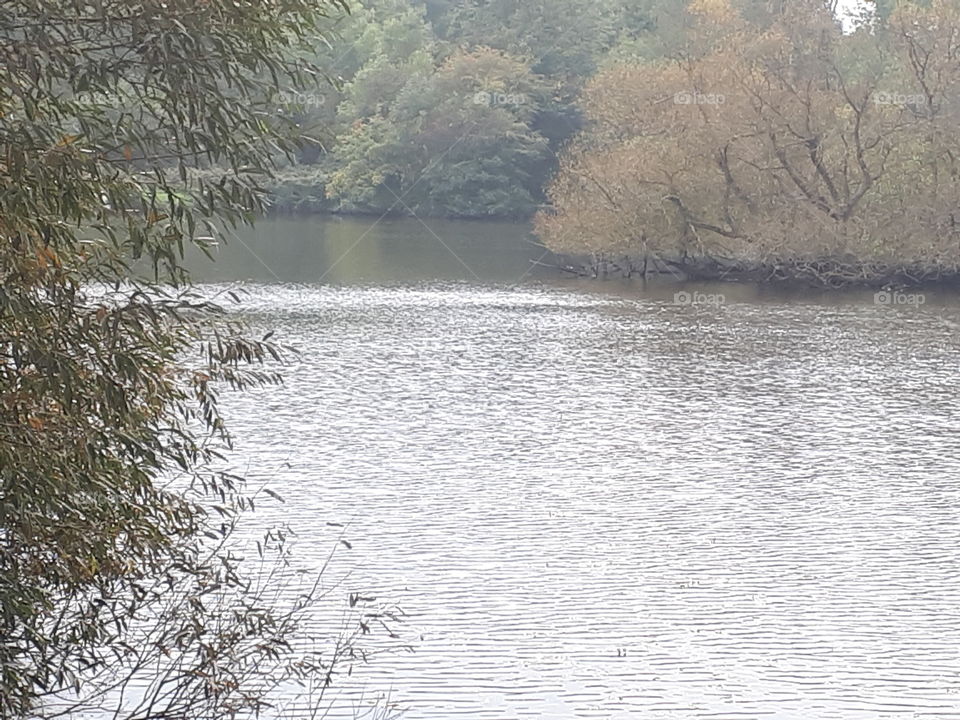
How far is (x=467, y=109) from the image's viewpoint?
5566 cm

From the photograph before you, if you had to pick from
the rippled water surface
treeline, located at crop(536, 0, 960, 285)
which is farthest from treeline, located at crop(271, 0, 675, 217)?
the rippled water surface

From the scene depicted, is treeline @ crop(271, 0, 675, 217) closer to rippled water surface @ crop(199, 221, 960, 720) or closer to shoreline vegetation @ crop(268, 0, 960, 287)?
shoreline vegetation @ crop(268, 0, 960, 287)

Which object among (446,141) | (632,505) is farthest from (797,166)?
(632,505)

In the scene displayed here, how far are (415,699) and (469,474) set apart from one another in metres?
6.01

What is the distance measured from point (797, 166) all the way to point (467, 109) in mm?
21265

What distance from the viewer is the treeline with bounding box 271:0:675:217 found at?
55.7 m

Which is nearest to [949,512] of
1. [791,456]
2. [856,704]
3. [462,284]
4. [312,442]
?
[791,456]

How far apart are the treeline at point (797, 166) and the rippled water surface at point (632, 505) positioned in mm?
8449

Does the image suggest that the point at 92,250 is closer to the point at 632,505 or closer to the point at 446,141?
the point at 632,505

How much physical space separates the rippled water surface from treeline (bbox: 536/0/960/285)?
845 centimetres

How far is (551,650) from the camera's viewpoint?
31.7ft

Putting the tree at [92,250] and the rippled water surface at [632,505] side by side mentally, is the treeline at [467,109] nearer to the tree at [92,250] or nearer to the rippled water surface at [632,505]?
the rippled water surface at [632,505]

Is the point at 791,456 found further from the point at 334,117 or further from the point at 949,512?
the point at 334,117

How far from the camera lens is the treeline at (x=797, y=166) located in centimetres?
3503
